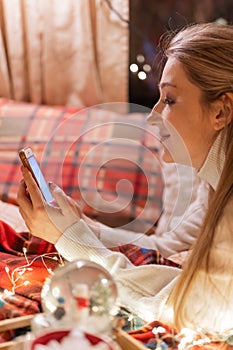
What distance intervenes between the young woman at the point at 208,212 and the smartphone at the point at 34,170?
18mm

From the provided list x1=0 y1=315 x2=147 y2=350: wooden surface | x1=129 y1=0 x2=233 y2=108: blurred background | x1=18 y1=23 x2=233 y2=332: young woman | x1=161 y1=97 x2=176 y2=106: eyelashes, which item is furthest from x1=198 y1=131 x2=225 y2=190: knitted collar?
x1=129 y1=0 x2=233 y2=108: blurred background

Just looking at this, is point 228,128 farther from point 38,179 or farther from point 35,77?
point 35,77

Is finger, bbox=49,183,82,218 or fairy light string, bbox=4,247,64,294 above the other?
finger, bbox=49,183,82,218

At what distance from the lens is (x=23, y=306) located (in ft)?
4.39

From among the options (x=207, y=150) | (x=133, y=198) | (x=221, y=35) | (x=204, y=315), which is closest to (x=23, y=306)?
(x=204, y=315)

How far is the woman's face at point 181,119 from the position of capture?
1465 millimetres

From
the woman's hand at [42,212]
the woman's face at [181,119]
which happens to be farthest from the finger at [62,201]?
the woman's face at [181,119]

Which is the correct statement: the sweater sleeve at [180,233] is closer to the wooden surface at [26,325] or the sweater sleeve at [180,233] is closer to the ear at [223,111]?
the ear at [223,111]

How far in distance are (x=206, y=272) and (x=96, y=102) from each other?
1.57 metres

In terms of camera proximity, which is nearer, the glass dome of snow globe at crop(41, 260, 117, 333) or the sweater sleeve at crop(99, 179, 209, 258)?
the glass dome of snow globe at crop(41, 260, 117, 333)

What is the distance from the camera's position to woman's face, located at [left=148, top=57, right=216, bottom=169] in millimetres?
1465

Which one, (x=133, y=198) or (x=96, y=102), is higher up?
(x=96, y=102)

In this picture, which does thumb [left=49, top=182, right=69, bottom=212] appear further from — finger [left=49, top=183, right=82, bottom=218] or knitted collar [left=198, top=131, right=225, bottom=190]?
knitted collar [left=198, top=131, right=225, bottom=190]

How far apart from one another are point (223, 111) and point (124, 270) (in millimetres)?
374
